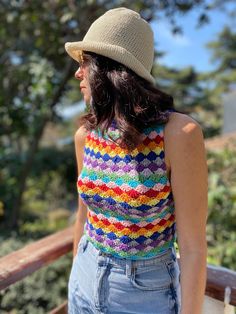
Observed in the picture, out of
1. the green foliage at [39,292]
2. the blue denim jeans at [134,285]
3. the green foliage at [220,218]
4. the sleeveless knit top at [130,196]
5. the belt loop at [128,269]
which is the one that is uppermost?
the sleeveless knit top at [130,196]

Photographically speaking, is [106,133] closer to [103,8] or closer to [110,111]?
[110,111]

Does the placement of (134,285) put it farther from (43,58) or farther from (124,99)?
(43,58)

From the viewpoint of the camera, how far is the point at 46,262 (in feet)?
4.78

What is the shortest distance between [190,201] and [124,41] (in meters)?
0.47

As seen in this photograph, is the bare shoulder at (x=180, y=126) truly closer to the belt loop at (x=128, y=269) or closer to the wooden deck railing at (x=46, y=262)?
the belt loop at (x=128, y=269)

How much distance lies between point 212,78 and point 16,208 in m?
22.4

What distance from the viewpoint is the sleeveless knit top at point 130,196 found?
0.95 meters

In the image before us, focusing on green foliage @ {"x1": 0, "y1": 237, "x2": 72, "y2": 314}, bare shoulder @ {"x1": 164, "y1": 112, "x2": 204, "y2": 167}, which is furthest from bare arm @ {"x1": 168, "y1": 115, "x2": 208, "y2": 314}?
green foliage @ {"x1": 0, "y1": 237, "x2": 72, "y2": 314}

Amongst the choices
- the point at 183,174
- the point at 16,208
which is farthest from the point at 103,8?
the point at 183,174

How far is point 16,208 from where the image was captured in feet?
16.5

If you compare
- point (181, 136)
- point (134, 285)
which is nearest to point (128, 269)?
point (134, 285)

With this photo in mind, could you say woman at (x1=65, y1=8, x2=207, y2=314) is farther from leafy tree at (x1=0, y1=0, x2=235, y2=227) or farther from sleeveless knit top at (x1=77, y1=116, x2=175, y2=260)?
leafy tree at (x1=0, y1=0, x2=235, y2=227)

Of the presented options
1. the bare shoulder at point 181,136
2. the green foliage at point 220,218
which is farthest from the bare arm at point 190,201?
the green foliage at point 220,218

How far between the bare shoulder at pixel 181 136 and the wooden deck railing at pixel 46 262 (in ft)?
1.71
